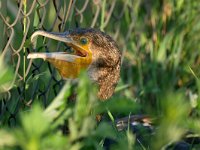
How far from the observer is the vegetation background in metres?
1.86

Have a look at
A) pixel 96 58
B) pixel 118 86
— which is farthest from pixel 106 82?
pixel 118 86

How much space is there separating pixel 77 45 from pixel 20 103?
532 mm

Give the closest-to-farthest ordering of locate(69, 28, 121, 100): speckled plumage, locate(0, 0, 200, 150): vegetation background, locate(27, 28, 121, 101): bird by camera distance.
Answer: locate(0, 0, 200, 150): vegetation background, locate(27, 28, 121, 101): bird, locate(69, 28, 121, 100): speckled plumage

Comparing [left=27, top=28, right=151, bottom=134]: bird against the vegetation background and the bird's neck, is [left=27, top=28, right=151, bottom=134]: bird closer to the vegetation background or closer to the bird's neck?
the bird's neck

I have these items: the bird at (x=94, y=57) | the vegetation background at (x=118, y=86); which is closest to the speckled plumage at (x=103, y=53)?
the bird at (x=94, y=57)

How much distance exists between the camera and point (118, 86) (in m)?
4.80

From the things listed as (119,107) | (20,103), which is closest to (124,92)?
(20,103)

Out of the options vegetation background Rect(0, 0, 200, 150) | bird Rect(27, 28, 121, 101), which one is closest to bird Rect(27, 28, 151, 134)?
bird Rect(27, 28, 121, 101)

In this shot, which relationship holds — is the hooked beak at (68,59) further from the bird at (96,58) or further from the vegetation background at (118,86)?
the vegetation background at (118,86)

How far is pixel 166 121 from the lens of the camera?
186 cm

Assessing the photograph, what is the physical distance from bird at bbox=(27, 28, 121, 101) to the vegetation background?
13cm

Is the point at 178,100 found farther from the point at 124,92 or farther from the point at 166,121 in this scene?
the point at 124,92

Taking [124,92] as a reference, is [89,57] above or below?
above

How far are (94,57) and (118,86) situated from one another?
749 mm
